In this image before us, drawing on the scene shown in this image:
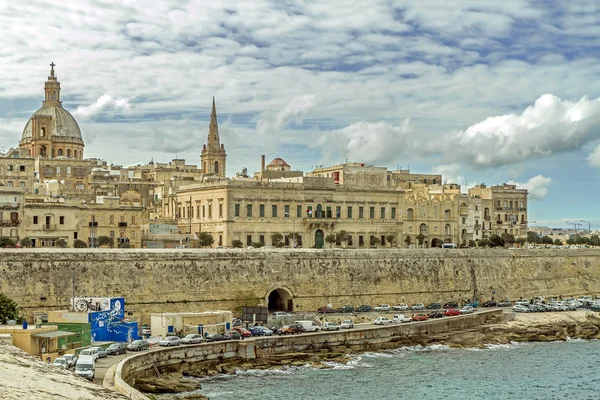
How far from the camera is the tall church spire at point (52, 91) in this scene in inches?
3228

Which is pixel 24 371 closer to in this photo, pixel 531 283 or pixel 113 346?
pixel 113 346

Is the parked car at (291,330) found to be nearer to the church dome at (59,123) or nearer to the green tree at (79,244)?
the green tree at (79,244)

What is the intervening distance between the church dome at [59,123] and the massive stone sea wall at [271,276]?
41764 millimetres

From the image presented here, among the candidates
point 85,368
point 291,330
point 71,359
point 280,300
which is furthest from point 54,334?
point 280,300

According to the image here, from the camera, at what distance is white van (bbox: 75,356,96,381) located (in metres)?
26.0

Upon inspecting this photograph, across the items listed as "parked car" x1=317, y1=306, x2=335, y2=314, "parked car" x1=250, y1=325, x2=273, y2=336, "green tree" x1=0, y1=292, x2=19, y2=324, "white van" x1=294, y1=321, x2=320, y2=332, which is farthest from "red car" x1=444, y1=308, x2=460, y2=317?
"green tree" x1=0, y1=292, x2=19, y2=324

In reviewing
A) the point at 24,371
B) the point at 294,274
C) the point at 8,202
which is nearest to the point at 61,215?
the point at 8,202

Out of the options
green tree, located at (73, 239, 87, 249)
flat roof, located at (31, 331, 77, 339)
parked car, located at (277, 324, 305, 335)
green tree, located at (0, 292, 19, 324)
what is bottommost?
parked car, located at (277, 324, 305, 335)

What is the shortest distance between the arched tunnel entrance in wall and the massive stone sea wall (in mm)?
196

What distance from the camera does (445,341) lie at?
42.9m

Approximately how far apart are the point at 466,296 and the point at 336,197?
1149cm

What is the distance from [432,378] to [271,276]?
12835 millimetres

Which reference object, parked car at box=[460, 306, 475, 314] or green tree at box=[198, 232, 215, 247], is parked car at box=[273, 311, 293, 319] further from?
green tree at box=[198, 232, 215, 247]

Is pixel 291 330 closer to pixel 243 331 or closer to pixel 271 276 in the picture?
pixel 243 331
